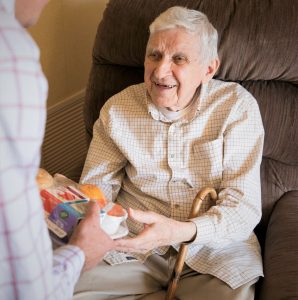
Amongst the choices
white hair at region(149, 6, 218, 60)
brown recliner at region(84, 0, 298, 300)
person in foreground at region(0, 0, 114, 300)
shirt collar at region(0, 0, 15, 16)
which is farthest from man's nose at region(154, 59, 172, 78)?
shirt collar at region(0, 0, 15, 16)

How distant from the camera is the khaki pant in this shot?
1227 mm

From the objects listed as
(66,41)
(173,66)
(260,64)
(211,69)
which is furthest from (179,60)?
(66,41)

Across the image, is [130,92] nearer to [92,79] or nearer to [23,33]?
[92,79]

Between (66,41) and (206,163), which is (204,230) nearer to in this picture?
(206,163)

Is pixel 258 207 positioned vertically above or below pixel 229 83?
below

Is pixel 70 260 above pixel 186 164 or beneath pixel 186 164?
above

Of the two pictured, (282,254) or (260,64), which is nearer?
(282,254)

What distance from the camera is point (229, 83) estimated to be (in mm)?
1429

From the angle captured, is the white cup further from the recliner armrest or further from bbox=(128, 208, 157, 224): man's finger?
the recliner armrest

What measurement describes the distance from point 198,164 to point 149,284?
1.30 feet

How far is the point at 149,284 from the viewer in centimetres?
132

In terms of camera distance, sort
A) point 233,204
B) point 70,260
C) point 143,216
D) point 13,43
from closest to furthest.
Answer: point 13,43 < point 70,260 < point 143,216 < point 233,204

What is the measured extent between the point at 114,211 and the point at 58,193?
5.5 inches

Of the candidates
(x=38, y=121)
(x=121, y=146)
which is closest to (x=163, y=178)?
(x=121, y=146)
